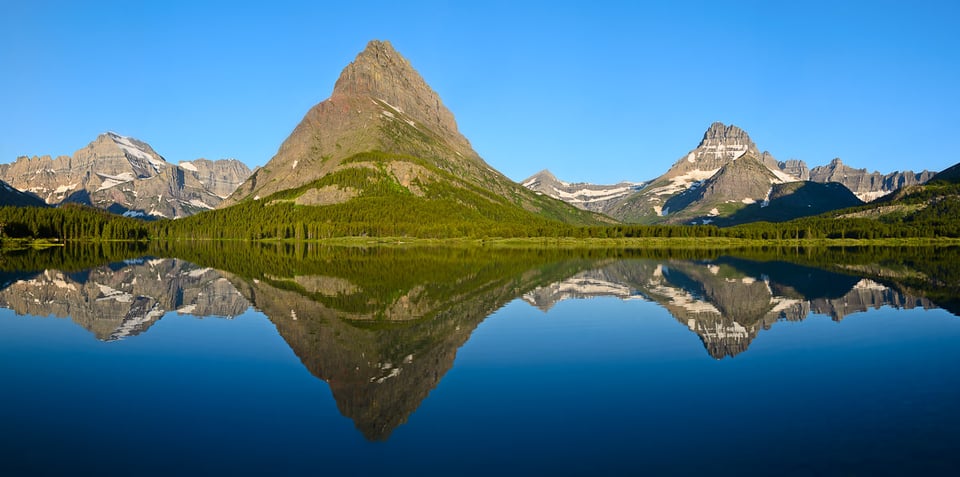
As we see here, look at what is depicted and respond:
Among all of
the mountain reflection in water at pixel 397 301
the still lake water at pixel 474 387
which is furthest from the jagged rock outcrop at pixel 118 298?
the still lake water at pixel 474 387

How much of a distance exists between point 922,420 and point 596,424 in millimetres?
10663

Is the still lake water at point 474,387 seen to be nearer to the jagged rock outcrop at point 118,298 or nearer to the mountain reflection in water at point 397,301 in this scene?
the mountain reflection in water at point 397,301

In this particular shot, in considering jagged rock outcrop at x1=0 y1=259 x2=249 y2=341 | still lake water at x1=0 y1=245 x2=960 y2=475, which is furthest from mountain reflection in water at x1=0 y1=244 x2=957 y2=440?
still lake water at x1=0 y1=245 x2=960 y2=475

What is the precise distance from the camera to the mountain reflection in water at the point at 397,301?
91.4ft

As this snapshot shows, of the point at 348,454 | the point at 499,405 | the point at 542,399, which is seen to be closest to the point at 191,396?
the point at 348,454

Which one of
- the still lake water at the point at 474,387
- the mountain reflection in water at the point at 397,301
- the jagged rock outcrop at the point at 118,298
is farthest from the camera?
the jagged rock outcrop at the point at 118,298

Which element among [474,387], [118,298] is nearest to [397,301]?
[118,298]

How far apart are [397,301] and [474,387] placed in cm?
2667

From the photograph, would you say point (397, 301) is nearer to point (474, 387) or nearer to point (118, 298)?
point (118, 298)

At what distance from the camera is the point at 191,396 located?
76.6ft

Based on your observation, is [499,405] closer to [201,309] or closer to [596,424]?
[596,424]

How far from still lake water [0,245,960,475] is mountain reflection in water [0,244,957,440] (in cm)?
31

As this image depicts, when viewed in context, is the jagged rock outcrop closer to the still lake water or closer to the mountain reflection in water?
the mountain reflection in water

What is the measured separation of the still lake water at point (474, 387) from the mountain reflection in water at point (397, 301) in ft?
1.00
